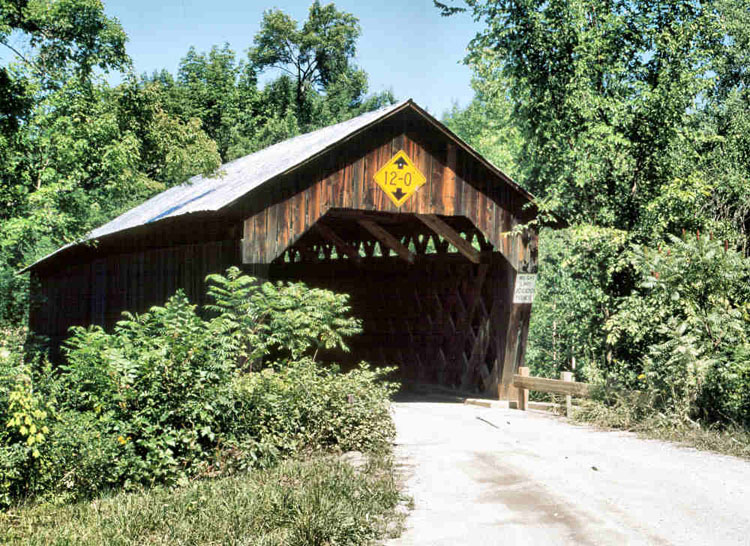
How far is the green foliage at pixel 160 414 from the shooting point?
Answer: 7.66 meters

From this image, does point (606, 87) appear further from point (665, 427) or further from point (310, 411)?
point (310, 411)

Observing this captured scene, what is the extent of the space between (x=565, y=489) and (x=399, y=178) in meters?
8.04

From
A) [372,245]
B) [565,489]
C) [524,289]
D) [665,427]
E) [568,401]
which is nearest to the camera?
[565,489]

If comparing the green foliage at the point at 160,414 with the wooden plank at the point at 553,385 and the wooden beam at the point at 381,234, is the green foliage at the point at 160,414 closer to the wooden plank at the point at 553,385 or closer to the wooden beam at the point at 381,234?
the wooden plank at the point at 553,385

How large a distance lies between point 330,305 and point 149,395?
4583 mm

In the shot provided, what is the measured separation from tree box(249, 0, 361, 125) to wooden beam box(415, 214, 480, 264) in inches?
1239

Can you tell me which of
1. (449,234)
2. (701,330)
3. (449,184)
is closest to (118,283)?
(449,234)

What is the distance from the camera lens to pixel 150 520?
21.8ft

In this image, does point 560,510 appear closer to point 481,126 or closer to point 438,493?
point 438,493

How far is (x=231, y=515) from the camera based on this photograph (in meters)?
6.61

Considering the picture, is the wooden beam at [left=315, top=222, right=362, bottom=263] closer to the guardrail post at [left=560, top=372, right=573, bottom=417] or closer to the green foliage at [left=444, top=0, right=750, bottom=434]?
the green foliage at [left=444, top=0, right=750, bottom=434]

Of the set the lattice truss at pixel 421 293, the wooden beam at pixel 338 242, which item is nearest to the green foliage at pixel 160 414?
the lattice truss at pixel 421 293

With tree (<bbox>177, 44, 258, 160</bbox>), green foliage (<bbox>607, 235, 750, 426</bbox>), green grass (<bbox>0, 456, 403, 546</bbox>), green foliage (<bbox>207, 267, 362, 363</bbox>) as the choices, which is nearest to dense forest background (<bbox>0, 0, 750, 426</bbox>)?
green foliage (<bbox>607, 235, 750, 426</bbox>)

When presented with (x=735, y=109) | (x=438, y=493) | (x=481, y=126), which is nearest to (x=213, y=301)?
(x=438, y=493)
